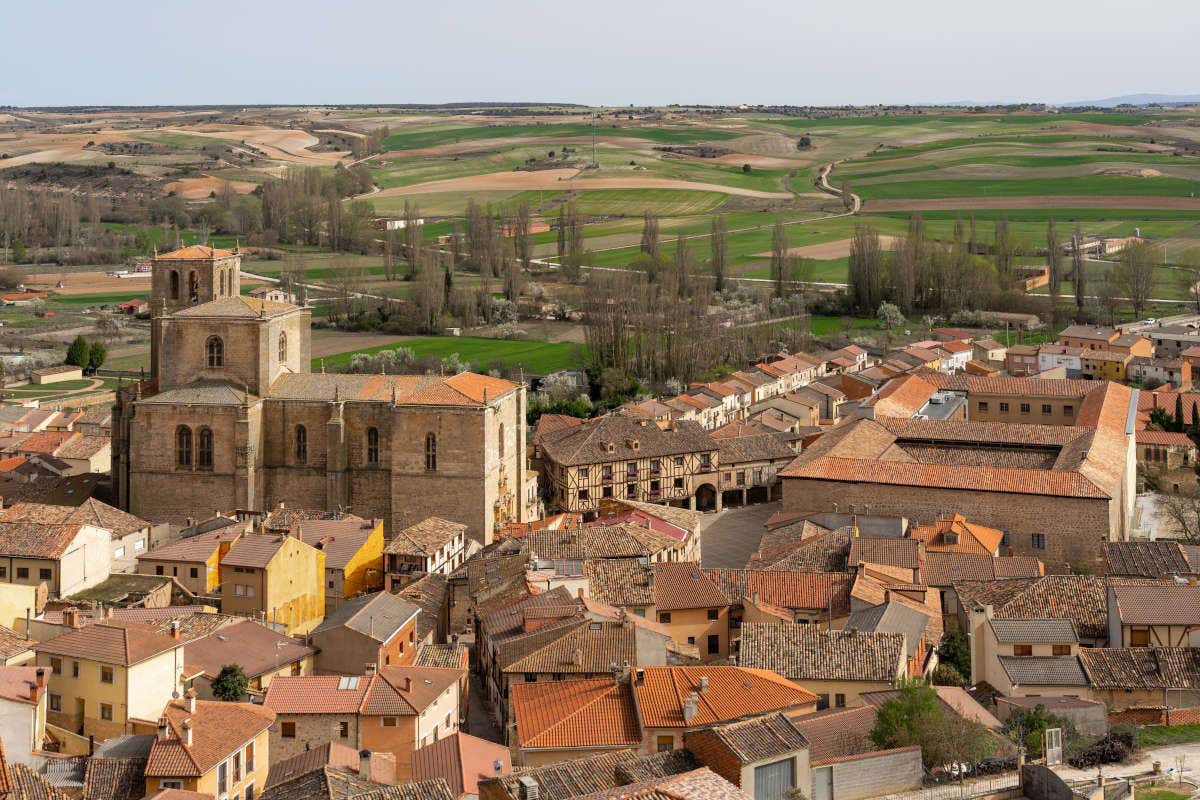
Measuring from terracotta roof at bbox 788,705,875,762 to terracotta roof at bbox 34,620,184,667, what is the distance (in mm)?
10147

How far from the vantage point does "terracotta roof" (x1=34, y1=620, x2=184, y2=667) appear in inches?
1045

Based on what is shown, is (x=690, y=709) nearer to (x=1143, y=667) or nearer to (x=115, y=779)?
(x=115, y=779)

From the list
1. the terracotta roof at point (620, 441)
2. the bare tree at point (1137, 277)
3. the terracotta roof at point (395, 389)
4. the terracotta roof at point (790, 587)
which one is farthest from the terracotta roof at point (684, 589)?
the bare tree at point (1137, 277)

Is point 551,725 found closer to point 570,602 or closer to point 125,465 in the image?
point 570,602

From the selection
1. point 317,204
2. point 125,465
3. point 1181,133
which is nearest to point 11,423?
point 125,465

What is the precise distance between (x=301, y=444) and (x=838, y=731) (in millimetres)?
21748

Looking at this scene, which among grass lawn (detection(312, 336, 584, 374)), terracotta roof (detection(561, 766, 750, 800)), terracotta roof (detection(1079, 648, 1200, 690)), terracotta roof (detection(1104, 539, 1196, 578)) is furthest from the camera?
grass lawn (detection(312, 336, 584, 374))

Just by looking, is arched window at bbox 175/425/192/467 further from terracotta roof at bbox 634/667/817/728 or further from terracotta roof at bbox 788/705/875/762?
terracotta roof at bbox 788/705/875/762

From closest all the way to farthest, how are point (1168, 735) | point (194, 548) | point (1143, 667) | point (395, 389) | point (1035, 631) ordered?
point (1168, 735)
point (1143, 667)
point (1035, 631)
point (194, 548)
point (395, 389)

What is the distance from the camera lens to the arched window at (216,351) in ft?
142

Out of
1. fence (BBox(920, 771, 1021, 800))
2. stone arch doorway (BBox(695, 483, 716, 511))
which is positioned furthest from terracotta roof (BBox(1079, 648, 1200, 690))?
stone arch doorway (BBox(695, 483, 716, 511))

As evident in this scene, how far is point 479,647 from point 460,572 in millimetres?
3878

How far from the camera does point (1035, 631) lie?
30.6 metres

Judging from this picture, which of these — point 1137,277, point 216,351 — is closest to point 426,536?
point 216,351
